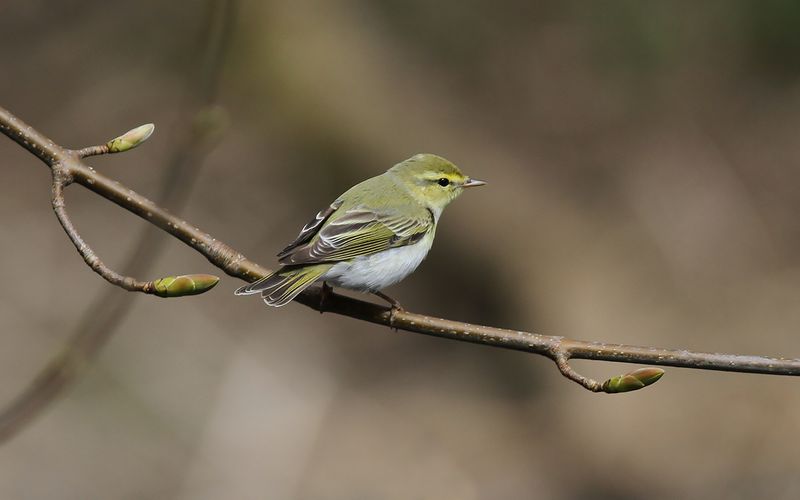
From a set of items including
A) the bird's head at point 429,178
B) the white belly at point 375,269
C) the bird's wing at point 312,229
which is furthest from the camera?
the bird's head at point 429,178

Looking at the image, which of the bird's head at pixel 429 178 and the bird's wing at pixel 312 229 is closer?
the bird's wing at pixel 312 229

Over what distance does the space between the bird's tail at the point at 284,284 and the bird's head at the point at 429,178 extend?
4.08 feet

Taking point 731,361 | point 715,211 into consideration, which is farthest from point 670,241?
point 731,361

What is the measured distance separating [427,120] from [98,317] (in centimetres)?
836

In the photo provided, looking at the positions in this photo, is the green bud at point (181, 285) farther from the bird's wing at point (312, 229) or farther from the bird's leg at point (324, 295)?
the bird's wing at point (312, 229)

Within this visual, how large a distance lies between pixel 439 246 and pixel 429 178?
18.3ft

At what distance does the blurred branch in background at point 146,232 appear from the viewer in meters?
2.86

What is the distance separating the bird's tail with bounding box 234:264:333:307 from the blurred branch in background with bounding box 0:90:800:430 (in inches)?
8.6

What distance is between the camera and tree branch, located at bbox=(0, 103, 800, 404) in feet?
10.2

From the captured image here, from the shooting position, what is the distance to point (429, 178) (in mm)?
5488

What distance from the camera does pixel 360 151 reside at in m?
10.9

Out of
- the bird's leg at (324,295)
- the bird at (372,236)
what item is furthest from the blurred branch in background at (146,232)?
the bird's leg at (324,295)

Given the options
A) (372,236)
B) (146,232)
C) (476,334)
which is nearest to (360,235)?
(372,236)

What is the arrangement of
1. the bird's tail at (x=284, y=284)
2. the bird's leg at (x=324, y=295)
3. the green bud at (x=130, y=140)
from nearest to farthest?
the green bud at (x=130, y=140) < the bird's tail at (x=284, y=284) < the bird's leg at (x=324, y=295)
